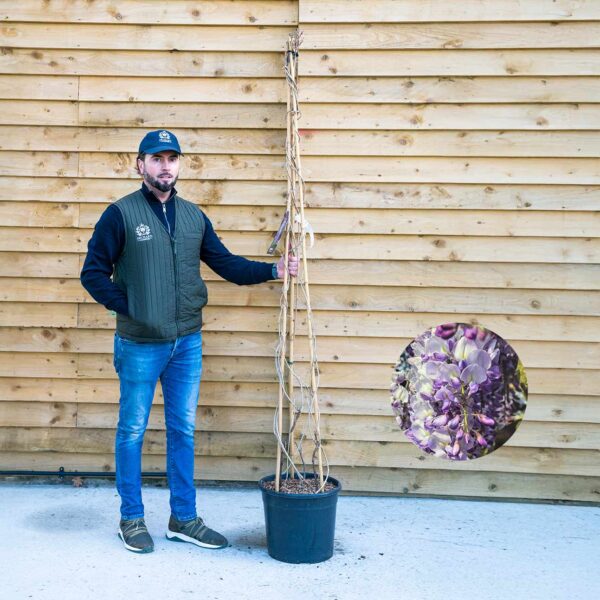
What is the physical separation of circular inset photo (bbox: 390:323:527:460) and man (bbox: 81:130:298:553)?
1032 millimetres

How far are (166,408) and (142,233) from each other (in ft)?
2.75

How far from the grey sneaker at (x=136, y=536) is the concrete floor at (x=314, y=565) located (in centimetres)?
4

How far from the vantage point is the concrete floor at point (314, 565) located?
3.35 metres

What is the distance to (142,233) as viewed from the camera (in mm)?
3707

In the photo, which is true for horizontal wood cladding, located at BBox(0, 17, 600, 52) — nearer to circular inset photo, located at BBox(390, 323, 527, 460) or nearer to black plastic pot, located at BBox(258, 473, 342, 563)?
circular inset photo, located at BBox(390, 323, 527, 460)

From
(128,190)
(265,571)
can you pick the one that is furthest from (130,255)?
(265,571)

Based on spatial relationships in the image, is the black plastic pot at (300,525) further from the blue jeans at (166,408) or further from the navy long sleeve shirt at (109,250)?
the navy long sleeve shirt at (109,250)

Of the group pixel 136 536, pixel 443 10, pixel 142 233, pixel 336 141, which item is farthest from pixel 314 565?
pixel 443 10

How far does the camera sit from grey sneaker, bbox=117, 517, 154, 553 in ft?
12.1

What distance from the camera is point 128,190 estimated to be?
450 centimetres

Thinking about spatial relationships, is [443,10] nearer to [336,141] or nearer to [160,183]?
[336,141]

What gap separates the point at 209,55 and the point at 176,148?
37.6 inches

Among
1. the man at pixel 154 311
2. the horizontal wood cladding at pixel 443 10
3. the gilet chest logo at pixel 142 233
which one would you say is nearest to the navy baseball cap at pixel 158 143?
the man at pixel 154 311

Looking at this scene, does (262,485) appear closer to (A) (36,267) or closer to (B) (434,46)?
(A) (36,267)
